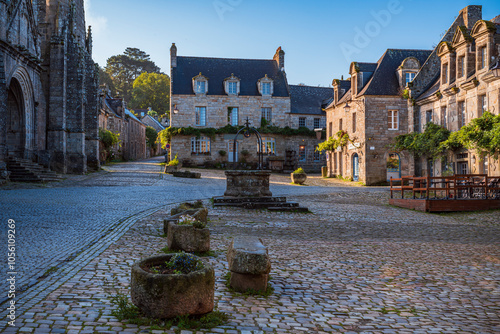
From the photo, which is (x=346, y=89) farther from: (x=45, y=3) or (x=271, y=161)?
(x=45, y=3)

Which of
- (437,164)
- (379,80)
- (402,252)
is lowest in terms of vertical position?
(402,252)

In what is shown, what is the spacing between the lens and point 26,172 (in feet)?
69.1

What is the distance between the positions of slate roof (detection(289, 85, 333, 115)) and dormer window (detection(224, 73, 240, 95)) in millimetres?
6234

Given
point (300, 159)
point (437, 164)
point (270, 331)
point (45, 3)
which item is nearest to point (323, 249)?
point (270, 331)

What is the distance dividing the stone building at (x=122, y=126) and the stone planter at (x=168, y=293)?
44187 millimetres

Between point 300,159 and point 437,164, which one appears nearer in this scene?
point 437,164

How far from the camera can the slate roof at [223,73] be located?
42.0m

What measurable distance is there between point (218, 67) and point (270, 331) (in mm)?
41976

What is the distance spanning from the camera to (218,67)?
43.9 meters

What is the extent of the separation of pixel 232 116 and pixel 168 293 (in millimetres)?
39230

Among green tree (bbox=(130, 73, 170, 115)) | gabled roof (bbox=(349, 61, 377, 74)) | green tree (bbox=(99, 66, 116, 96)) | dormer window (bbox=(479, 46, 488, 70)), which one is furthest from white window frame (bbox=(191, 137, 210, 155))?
green tree (bbox=(99, 66, 116, 96))

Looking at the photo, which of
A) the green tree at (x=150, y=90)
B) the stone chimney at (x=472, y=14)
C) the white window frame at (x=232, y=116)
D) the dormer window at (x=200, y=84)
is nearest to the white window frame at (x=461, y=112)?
the stone chimney at (x=472, y=14)

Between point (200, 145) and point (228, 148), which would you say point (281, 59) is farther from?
point (200, 145)

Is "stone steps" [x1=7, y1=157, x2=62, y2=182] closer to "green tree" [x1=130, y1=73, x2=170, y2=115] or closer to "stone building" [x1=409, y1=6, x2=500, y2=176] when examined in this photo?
"stone building" [x1=409, y1=6, x2=500, y2=176]
